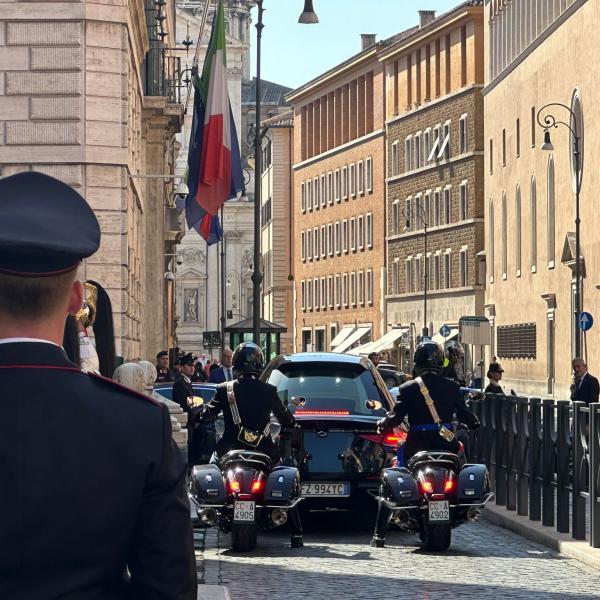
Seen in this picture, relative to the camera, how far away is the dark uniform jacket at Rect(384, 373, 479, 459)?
52.0 ft

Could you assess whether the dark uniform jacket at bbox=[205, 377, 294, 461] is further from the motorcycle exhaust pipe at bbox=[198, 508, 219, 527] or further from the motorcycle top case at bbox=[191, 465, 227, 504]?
the motorcycle exhaust pipe at bbox=[198, 508, 219, 527]

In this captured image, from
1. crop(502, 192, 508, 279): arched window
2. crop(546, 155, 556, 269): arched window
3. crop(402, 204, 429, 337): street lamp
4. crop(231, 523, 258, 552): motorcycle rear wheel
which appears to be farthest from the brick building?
crop(231, 523, 258, 552): motorcycle rear wheel

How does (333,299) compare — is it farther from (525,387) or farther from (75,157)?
(75,157)

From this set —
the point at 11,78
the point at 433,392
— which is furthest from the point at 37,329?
the point at 11,78

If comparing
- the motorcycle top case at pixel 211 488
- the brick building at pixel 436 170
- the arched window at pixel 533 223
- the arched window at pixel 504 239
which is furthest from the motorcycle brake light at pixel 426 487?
the brick building at pixel 436 170

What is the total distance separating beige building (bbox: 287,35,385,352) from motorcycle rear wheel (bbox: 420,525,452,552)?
9516 centimetres

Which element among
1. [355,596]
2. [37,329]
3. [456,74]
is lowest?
[355,596]

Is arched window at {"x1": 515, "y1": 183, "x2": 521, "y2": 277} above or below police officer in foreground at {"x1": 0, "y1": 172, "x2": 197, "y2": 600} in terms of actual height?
above

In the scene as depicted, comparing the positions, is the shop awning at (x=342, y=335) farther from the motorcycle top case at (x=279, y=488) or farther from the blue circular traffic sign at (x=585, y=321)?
the motorcycle top case at (x=279, y=488)

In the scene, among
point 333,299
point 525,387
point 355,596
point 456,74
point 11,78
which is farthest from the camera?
point 333,299

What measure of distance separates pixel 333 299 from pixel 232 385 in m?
107

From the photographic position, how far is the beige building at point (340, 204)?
375 ft

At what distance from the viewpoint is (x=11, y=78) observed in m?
30.5

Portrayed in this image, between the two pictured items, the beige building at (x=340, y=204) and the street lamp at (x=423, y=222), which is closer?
the street lamp at (x=423, y=222)
